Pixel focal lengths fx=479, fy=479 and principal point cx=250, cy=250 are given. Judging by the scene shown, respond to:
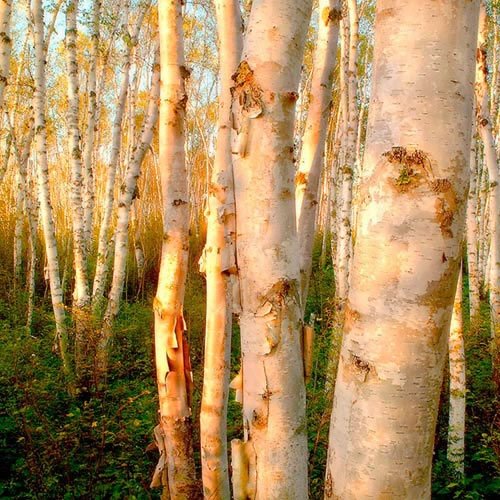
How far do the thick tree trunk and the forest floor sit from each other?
3.69 ft

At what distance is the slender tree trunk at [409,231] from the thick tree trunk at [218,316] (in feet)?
4.56

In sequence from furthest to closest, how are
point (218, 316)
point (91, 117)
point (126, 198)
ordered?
point (91, 117)
point (126, 198)
point (218, 316)

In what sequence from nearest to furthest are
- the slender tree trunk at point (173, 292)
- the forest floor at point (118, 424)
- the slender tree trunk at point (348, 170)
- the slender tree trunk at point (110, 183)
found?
the slender tree trunk at point (173, 292), the forest floor at point (118, 424), the slender tree trunk at point (110, 183), the slender tree trunk at point (348, 170)

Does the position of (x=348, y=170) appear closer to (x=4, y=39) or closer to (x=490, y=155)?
(x=490, y=155)

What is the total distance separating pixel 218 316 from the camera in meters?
2.29

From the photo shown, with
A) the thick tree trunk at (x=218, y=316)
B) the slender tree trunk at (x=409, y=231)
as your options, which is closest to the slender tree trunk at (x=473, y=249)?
the thick tree trunk at (x=218, y=316)

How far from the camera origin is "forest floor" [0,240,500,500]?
3.44m

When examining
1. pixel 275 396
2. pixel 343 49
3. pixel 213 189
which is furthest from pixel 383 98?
pixel 343 49

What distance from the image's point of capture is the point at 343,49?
27.2 ft

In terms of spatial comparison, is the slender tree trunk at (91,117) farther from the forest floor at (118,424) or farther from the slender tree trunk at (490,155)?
the slender tree trunk at (490,155)

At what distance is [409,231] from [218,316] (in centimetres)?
158

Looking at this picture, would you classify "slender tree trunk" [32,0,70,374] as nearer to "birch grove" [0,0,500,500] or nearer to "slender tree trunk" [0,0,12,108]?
"birch grove" [0,0,500,500]

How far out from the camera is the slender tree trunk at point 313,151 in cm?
176

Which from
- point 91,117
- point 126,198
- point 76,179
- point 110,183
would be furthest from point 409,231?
point 91,117
